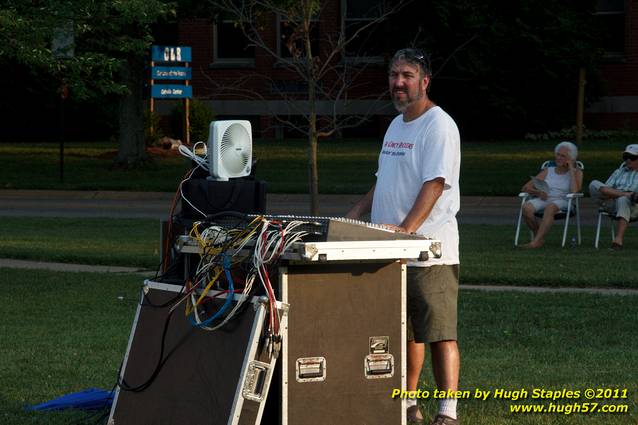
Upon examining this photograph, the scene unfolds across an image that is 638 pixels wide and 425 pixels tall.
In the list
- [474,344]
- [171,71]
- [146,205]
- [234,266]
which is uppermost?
[171,71]

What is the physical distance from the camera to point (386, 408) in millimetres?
5969

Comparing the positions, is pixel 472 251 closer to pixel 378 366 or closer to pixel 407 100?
pixel 407 100

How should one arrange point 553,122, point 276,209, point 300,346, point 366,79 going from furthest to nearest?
point 366,79, point 553,122, point 276,209, point 300,346

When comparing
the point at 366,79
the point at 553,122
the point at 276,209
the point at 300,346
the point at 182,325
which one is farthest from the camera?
the point at 366,79

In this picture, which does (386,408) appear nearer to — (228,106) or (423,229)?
(423,229)

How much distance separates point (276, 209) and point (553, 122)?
1295 cm

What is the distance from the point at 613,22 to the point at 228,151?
1158 inches

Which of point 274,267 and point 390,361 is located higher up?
point 274,267

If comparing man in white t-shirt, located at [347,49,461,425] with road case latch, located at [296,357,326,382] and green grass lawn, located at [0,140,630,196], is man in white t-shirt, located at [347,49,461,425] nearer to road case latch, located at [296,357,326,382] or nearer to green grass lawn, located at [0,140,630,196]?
road case latch, located at [296,357,326,382]

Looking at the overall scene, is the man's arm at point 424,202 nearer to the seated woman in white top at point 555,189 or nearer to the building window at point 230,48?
the seated woman in white top at point 555,189

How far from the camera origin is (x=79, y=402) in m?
7.22

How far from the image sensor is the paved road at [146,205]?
21.6m

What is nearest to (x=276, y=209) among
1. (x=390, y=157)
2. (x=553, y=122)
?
(x=553, y=122)

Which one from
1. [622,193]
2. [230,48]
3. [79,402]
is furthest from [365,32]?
[79,402]
